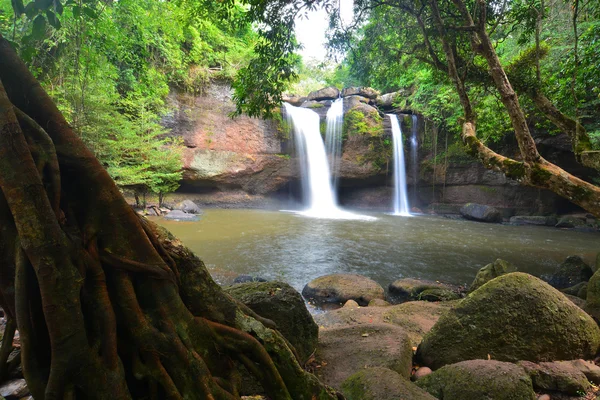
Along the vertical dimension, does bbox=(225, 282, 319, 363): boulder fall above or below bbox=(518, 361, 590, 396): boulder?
above

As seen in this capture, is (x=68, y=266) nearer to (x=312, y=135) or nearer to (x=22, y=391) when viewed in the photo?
(x=22, y=391)

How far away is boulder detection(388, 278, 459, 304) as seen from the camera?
580 centimetres

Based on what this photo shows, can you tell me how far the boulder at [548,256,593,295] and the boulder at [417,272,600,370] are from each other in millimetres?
4570

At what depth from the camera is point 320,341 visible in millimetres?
3336

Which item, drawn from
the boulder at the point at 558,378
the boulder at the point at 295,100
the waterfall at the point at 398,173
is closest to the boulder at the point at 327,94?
the boulder at the point at 295,100

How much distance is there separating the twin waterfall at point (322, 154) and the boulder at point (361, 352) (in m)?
17.4

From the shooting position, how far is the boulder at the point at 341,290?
5801 millimetres

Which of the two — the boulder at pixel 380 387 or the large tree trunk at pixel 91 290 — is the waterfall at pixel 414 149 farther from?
the large tree trunk at pixel 91 290

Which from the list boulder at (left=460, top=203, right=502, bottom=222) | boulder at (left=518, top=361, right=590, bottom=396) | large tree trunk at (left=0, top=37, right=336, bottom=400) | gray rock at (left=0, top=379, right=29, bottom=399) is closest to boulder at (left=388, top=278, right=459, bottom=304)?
boulder at (left=518, top=361, right=590, bottom=396)

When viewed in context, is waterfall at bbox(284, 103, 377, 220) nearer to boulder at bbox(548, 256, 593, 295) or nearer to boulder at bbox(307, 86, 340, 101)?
boulder at bbox(307, 86, 340, 101)

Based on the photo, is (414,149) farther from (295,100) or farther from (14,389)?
(14,389)

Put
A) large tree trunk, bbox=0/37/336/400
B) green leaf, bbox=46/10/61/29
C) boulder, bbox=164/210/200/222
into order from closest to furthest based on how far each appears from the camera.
A: 1. large tree trunk, bbox=0/37/336/400
2. green leaf, bbox=46/10/61/29
3. boulder, bbox=164/210/200/222

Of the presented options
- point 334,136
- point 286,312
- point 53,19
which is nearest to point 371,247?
point 286,312

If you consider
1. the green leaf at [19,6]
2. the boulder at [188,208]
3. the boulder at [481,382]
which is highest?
the green leaf at [19,6]
